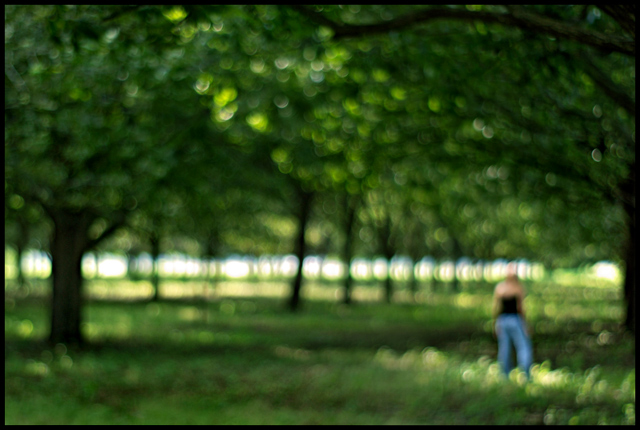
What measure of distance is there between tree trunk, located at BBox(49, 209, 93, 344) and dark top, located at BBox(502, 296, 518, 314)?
948 cm

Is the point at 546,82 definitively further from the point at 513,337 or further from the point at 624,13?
the point at 513,337

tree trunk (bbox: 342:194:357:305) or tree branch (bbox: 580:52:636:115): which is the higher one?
tree trunk (bbox: 342:194:357:305)

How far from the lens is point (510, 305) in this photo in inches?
434

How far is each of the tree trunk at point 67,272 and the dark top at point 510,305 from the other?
948 centimetres

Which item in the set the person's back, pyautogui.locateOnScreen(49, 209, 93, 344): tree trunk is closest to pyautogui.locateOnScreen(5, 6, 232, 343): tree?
pyautogui.locateOnScreen(49, 209, 93, 344): tree trunk

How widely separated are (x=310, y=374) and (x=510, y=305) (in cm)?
383

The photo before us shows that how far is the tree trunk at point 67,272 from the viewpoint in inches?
594

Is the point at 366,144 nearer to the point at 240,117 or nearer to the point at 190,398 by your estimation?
the point at 240,117

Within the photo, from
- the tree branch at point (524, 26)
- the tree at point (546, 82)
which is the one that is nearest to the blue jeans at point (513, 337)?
the tree at point (546, 82)

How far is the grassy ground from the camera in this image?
29.1ft

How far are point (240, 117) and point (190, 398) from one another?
448 centimetres

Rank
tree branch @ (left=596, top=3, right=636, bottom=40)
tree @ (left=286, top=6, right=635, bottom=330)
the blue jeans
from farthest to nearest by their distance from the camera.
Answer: the blue jeans → tree @ (left=286, top=6, right=635, bottom=330) → tree branch @ (left=596, top=3, right=636, bottom=40)

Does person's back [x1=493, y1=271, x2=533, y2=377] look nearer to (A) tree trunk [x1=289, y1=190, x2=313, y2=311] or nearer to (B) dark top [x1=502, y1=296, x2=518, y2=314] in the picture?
(B) dark top [x1=502, y1=296, x2=518, y2=314]

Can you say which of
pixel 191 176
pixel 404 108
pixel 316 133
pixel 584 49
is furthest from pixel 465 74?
pixel 191 176
